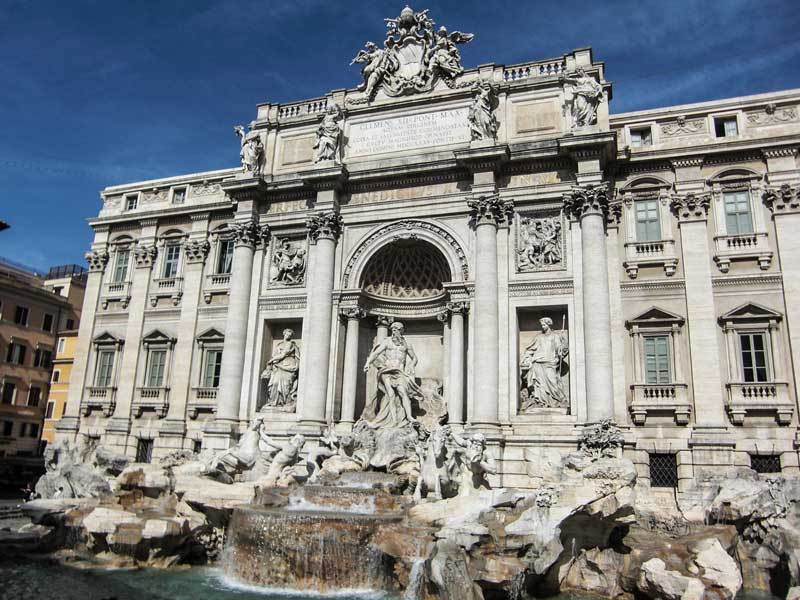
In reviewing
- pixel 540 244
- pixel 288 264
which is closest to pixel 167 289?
pixel 288 264

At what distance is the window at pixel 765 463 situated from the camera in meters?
19.0

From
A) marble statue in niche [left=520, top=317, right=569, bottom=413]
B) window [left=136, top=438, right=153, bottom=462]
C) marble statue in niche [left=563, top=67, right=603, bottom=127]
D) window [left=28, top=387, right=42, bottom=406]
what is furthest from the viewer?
window [left=28, top=387, right=42, bottom=406]

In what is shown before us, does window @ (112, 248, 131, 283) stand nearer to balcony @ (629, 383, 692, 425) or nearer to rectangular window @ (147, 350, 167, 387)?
rectangular window @ (147, 350, 167, 387)

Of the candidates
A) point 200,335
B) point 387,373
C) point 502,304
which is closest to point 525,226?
point 502,304

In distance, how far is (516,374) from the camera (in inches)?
837

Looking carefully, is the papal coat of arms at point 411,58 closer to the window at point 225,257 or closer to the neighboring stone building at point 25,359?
the window at point 225,257

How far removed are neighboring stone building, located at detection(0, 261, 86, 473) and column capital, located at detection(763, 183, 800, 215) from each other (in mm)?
39231

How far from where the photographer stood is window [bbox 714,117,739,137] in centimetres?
2192

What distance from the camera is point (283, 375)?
24312mm

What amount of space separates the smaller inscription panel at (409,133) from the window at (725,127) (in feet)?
27.3

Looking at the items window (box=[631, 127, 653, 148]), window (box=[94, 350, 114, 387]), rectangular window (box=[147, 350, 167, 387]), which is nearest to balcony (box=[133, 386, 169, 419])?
rectangular window (box=[147, 350, 167, 387])

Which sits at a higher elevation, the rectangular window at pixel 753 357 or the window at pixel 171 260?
the window at pixel 171 260

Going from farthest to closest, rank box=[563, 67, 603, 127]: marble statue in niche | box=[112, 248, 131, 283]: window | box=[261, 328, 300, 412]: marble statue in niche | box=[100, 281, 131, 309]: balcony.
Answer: box=[112, 248, 131, 283]: window → box=[100, 281, 131, 309]: balcony → box=[261, 328, 300, 412]: marble statue in niche → box=[563, 67, 603, 127]: marble statue in niche

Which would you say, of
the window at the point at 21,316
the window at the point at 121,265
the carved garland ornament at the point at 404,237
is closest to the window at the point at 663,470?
the carved garland ornament at the point at 404,237
